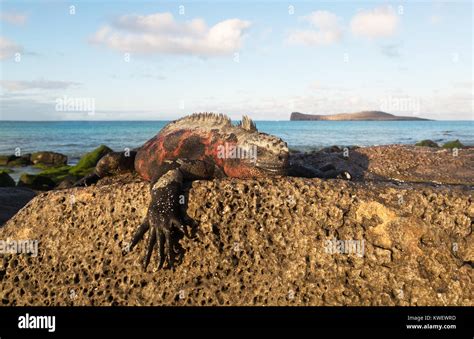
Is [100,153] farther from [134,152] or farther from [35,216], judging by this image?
[35,216]

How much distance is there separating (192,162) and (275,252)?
1.23 meters

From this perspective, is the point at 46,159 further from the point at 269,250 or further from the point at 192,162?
the point at 269,250

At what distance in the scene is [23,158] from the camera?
21.9 meters

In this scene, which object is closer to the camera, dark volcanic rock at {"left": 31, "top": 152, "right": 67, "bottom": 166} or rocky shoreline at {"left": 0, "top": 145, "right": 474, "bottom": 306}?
rocky shoreline at {"left": 0, "top": 145, "right": 474, "bottom": 306}

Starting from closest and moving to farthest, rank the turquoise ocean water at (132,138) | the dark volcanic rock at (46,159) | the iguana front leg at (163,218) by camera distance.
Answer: the iguana front leg at (163,218) → the dark volcanic rock at (46,159) → the turquoise ocean water at (132,138)

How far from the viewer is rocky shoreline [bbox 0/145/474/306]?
3.29 metres

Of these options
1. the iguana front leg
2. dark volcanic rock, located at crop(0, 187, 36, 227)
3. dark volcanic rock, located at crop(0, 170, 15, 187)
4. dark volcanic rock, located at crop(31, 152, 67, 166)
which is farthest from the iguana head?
dark volcanic rock, located at crop(31, 152, 67, 166)

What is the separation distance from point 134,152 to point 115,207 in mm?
1796

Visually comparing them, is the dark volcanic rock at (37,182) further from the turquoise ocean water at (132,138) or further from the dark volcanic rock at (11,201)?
the turquoise ocean water at (132,138)

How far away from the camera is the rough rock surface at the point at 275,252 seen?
3281 mm

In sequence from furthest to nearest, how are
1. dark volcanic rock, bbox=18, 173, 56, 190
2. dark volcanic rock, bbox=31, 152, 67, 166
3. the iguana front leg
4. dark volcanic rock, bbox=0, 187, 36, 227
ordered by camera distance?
dark volcanic rock, bbox=31, 152, 67, 166 → dark volcanic rock, bbox=18, 173, 56, 190 → dark volcanic rock, bbox=0, 187, 36, 227 → the iguana front leg

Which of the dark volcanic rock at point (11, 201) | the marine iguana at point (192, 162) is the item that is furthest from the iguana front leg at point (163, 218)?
the dark volcanic rock at point (11, 201)

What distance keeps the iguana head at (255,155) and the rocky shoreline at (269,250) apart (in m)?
0.12

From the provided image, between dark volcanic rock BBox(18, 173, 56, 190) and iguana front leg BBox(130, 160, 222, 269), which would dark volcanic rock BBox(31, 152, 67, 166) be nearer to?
dark volcanic rock BBox(18, 173, 56, 190)
